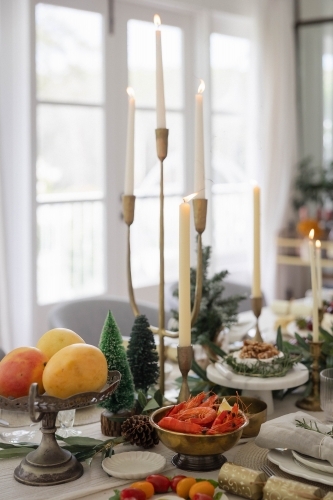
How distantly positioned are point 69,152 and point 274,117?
5.24ft

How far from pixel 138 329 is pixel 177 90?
3.14 m

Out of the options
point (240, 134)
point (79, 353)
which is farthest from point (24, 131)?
point (79, 353)

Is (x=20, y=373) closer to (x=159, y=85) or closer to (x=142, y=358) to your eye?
(x=142, y=358)

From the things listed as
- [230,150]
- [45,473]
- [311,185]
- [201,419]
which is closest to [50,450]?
[45,473]

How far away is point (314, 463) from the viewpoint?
40.6 inches

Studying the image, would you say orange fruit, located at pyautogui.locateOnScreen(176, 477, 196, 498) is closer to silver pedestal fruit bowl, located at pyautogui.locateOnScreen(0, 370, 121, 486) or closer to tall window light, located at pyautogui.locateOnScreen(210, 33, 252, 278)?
silver pedestal fruit bowl, located at pyautogui.locateOnScreen(0, 370, 121, 486)

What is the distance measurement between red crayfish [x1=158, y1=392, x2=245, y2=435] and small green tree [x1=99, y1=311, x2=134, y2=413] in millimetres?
147

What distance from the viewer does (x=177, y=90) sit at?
13.9ft

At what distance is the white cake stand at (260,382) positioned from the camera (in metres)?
1.29

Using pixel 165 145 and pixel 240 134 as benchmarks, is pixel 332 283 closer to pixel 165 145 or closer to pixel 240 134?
pixel 240 134

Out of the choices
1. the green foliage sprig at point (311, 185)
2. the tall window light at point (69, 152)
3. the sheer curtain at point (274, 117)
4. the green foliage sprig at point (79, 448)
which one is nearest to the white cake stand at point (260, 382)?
the green foliage sprig at point (79, 448)

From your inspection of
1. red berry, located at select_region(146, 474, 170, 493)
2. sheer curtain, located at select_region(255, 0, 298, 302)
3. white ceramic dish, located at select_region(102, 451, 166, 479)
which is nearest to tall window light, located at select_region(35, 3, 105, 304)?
sheer curtain, located at select_region(255, 0, 298, 302)

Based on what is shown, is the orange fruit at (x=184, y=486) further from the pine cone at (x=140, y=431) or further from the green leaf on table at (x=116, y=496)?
the pine cone at (x=140, y=431)

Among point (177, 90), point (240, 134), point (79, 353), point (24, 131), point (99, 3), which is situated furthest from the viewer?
point (240, 134)
